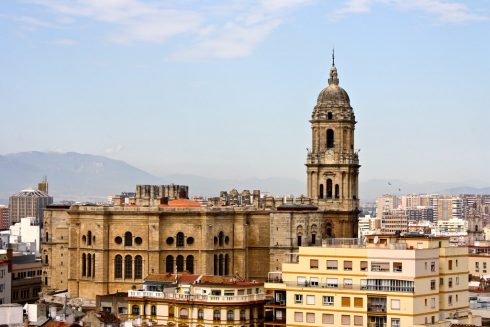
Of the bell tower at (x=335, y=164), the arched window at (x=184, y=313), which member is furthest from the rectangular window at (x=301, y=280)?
the bell tower at (x=335, y=164)

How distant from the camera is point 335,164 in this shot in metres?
120

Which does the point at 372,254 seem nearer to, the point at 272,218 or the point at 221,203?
the point at 272,218

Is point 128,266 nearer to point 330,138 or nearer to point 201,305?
point 330,138

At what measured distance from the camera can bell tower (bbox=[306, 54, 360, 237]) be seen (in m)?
120

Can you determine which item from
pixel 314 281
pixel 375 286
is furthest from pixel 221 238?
pixel 375 286

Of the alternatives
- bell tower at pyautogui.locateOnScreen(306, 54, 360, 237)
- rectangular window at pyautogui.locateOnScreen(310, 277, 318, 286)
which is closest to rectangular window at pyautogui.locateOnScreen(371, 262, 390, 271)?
rectangular window at pyautogui.locateOnScreen(310, 277, 318, 286)

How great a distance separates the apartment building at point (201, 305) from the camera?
→ 265 feet

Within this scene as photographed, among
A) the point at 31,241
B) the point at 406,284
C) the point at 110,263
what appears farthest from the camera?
the point at 31,241

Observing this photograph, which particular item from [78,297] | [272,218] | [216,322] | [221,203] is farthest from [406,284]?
[221,203]

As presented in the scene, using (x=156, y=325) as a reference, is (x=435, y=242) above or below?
above

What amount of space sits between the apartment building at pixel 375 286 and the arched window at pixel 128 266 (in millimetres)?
30123

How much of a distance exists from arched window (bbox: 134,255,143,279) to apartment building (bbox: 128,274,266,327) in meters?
Answer: 21.8

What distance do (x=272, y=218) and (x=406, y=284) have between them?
1476 inches

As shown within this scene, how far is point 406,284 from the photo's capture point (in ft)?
241
